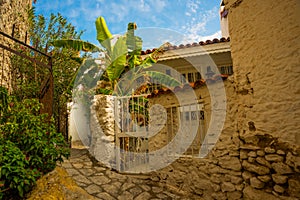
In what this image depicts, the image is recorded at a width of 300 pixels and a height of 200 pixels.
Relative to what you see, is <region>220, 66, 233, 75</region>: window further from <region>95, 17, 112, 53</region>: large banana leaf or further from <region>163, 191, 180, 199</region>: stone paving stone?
<region>163, 191, 180, 199</region>: stone paving stone

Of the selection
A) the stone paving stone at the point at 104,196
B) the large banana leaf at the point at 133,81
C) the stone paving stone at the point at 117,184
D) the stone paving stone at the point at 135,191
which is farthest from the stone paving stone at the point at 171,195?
the large banana leaf at the point at 133,81

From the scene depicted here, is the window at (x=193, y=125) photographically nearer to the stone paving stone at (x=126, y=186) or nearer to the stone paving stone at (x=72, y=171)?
the stone paving stone at (x=126, y=186)

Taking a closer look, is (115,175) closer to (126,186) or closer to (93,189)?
(126,186)

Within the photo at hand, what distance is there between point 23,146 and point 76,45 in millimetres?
4551

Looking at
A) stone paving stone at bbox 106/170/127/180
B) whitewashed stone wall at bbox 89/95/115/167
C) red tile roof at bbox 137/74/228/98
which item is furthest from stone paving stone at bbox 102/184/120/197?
red tile roof at bbox 137/74/228/98

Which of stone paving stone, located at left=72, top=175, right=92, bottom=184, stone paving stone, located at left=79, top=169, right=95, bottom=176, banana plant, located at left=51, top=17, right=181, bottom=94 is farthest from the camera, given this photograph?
banana plant, located at left=51, top=17, right=181, bottom=94

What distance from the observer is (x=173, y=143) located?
470 cm

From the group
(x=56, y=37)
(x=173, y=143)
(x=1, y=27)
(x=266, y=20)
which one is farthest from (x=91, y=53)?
(x=266, y=20)

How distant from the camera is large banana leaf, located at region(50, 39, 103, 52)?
624cm

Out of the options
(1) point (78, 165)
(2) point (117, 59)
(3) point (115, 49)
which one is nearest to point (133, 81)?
(2) point (117, 59)

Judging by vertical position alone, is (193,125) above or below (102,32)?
below

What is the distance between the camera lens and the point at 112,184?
4.41 meters

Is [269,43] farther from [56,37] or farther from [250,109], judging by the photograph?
[56,37]

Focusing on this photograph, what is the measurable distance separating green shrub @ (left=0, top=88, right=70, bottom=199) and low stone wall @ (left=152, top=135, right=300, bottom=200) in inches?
104
